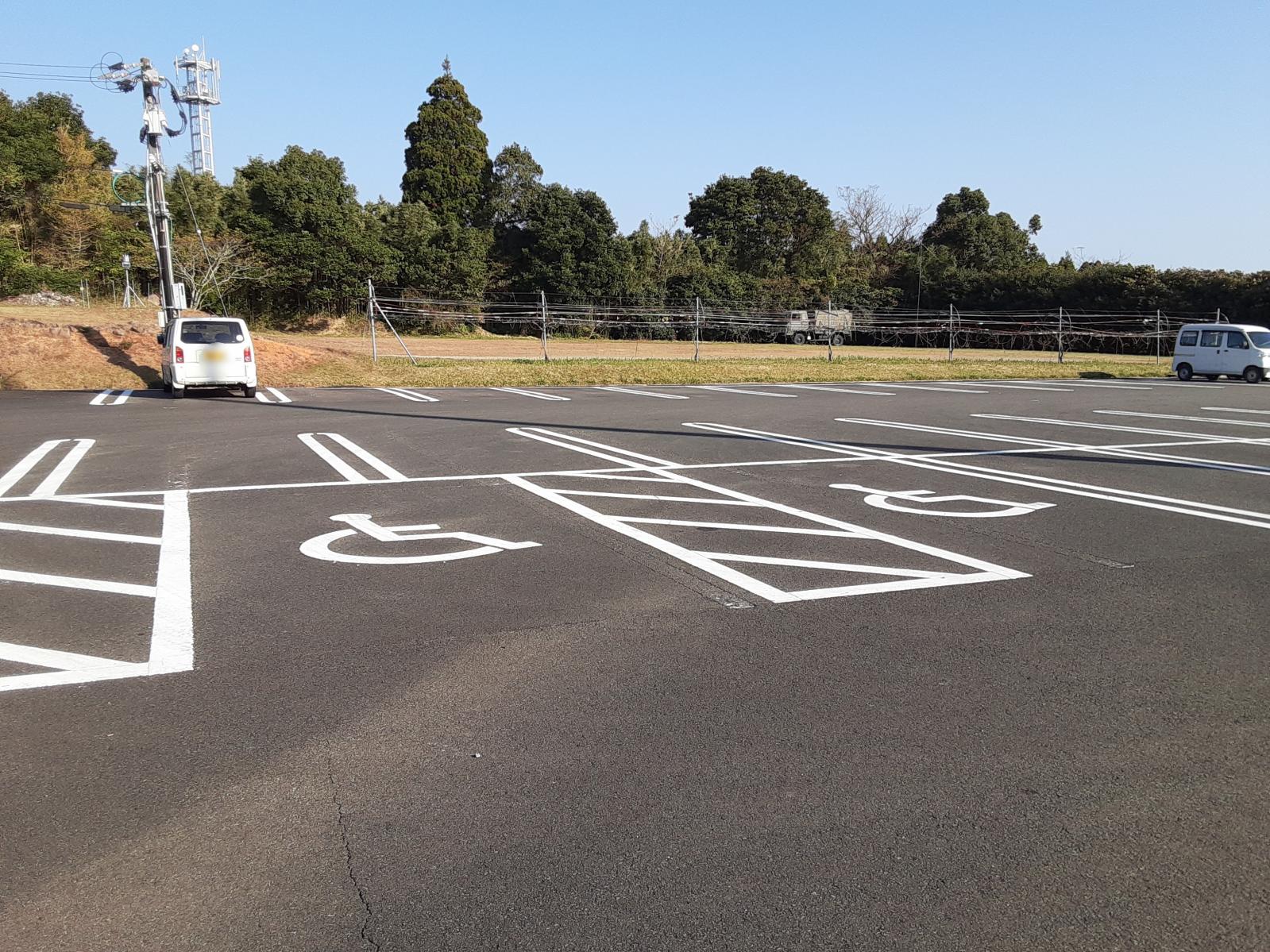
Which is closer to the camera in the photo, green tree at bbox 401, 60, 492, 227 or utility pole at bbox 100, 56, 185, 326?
utility pole at bbox 100, 56, 185, 326

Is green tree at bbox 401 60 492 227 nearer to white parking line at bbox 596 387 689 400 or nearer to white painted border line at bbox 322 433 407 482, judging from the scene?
white parking line at bbox 596 387 689 400

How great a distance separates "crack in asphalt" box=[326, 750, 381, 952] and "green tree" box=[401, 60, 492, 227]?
50.6m

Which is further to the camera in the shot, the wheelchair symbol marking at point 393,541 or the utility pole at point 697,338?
the utility pole at point 697,338

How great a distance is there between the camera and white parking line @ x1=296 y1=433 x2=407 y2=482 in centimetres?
988

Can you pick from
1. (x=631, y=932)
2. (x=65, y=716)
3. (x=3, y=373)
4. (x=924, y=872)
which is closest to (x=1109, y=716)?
(x=924, y=872)

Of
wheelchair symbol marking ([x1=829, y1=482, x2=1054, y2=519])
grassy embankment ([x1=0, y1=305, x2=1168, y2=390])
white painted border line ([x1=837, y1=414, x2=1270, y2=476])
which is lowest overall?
wheelchair symbol marking ([x1=829, y1=482, x2=1054, y2=519])

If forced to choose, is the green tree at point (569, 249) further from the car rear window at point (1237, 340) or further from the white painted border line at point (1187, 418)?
the white painted border line at point (1187, 418)

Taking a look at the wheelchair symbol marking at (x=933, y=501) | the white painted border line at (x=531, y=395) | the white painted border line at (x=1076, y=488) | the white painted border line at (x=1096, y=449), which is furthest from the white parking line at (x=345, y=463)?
the white painted border line at (x=531, y=395)

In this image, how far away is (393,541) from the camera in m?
7.01

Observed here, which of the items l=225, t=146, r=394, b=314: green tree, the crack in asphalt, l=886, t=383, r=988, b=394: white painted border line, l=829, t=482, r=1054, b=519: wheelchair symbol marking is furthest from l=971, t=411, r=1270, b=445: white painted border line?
l=225, t=146, r=394, b=314: green tree

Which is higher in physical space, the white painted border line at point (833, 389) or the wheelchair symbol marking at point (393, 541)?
the white painted border line at point (833, 389)

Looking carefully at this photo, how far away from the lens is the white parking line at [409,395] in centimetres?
1911

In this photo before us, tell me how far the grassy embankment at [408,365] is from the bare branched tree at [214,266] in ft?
20.0

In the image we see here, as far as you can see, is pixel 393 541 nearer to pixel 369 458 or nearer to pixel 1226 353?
pixel 369 458
